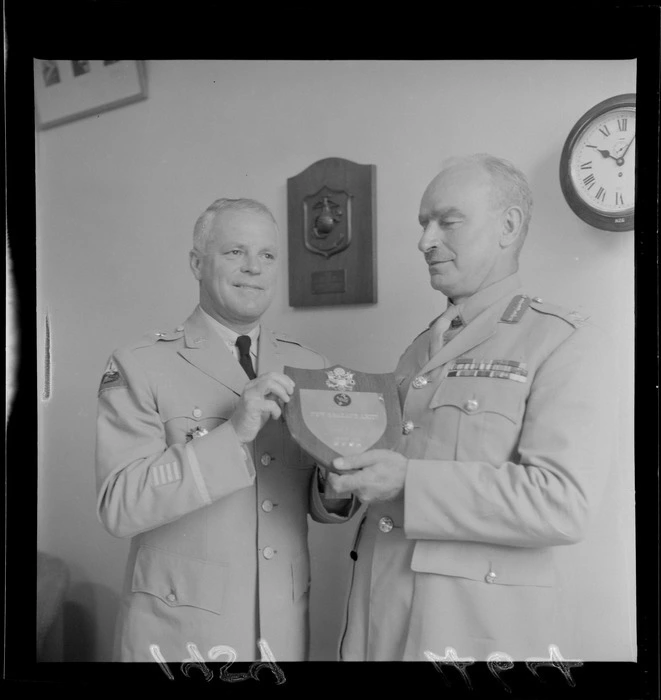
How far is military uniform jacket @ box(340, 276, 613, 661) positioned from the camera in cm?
144

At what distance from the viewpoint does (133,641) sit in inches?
61.8

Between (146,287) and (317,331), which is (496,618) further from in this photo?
(146,287)

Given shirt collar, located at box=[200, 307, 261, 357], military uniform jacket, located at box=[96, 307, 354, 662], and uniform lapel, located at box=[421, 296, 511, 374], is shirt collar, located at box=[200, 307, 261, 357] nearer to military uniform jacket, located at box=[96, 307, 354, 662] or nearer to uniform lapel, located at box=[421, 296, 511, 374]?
military uniform jacket, located at box=[96, 307, 354, 662]

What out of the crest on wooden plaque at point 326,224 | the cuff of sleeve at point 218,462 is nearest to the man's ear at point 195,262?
the crest on wooden plaque at point 326,224

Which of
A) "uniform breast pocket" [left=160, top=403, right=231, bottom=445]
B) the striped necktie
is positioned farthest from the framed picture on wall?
the striped necktie

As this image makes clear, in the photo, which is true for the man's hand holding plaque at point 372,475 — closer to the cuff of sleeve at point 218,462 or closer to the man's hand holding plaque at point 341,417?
the man's hand holding plaque at point 341,417

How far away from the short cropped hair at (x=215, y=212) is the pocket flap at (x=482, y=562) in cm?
74

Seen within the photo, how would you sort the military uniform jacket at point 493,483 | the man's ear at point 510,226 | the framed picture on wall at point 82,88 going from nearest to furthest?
the military uniform jacket at point 493,483, the man's ear at point 510,226, the framed picture on wall at point 82,88

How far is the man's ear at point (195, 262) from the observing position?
1.61 meters

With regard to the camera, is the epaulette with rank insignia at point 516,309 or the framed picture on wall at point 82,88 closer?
the epaulette with rank insignia at point 516,309

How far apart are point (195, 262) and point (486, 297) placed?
610 mm

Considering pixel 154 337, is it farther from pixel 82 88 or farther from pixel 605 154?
pixel 605 154
